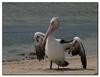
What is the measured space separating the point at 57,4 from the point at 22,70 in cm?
65

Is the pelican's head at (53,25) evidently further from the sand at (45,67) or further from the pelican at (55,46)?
the sand at (45,67)

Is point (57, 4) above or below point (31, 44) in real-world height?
above

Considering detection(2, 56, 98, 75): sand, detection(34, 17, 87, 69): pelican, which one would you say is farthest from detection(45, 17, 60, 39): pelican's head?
detection(2, 56, 98, 75): sand

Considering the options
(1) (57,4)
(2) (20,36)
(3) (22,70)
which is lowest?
(3) (22,70)

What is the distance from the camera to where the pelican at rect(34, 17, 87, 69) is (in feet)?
13.0

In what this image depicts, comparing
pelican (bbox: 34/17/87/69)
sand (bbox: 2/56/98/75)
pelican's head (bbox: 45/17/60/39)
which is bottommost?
sand (bbox: 2/56/98/75)

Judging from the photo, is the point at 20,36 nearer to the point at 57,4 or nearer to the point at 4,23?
the point at 4,23

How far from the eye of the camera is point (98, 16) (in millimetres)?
3971

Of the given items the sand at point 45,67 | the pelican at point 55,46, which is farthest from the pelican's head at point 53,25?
the sand at point 45,67

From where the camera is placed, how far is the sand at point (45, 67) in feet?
13.0

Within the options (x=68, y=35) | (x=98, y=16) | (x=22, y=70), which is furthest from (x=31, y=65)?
(x=98, y=16)

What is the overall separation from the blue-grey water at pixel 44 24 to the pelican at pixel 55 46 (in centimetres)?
4

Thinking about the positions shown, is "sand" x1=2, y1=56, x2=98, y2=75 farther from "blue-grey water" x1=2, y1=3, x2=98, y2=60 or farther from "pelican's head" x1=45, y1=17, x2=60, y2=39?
"pelican's head" x1=45, y1=17, x2=60, y2=39

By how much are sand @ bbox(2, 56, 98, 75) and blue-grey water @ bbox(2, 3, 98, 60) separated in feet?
0.24
